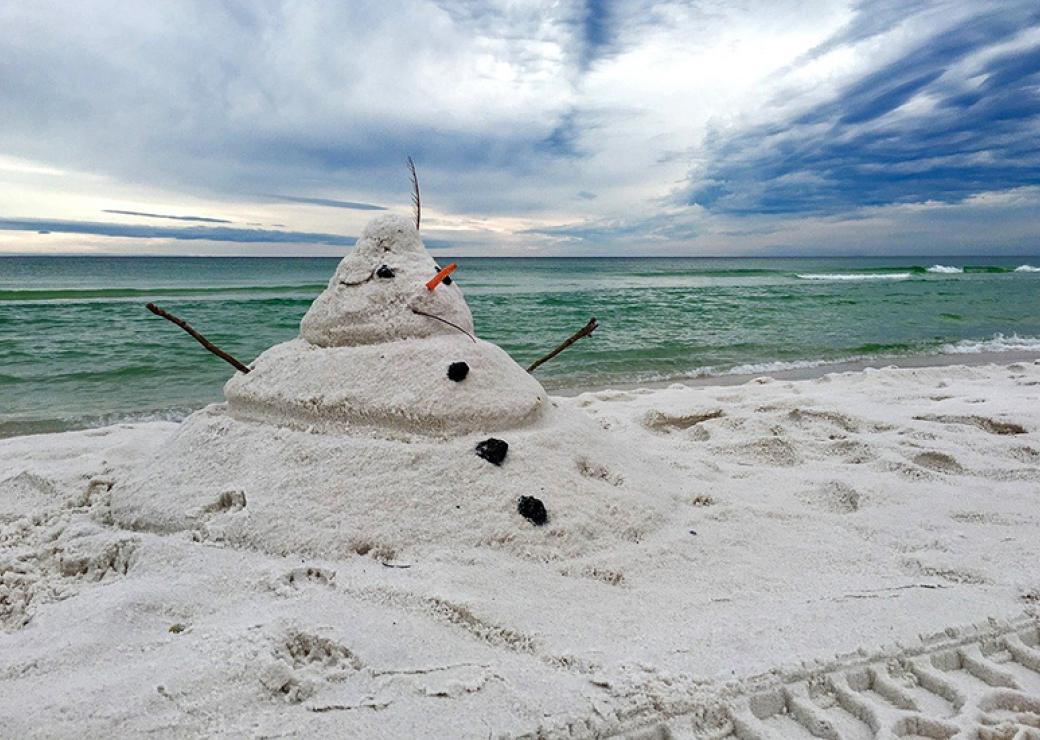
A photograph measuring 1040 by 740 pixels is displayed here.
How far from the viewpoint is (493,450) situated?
8.82 ft

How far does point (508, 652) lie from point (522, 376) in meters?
1.44

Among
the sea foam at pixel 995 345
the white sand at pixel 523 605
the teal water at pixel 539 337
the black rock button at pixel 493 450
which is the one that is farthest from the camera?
the sea foam at pixel 995 345

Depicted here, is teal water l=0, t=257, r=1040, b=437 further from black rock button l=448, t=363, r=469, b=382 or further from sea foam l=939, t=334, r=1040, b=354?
black rock button l=448, t=363, r=469, b=382

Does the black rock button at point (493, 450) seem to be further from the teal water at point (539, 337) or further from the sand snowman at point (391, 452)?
the teal water at point (539, 337)

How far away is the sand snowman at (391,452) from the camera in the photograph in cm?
257

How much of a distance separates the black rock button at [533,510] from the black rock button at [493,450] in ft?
0.66

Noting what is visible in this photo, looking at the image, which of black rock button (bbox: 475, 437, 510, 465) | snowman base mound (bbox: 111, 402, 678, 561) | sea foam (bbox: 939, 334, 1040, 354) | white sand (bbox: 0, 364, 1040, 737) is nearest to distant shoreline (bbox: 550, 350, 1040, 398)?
sea foam (bbox: 939, 334, 1040, 354)

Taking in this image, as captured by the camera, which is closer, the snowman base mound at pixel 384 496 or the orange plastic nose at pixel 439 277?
the snowman base mound at pixel 384 496

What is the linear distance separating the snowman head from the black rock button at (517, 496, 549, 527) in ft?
3.15

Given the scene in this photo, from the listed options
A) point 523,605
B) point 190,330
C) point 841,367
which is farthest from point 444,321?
point 841,367

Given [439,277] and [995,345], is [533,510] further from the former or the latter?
[995,345]

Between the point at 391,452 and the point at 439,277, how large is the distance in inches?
35.2

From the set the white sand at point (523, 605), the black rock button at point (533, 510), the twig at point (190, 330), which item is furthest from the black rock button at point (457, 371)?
the twig at point (190, 330)

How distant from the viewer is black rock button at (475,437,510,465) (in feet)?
8.81
